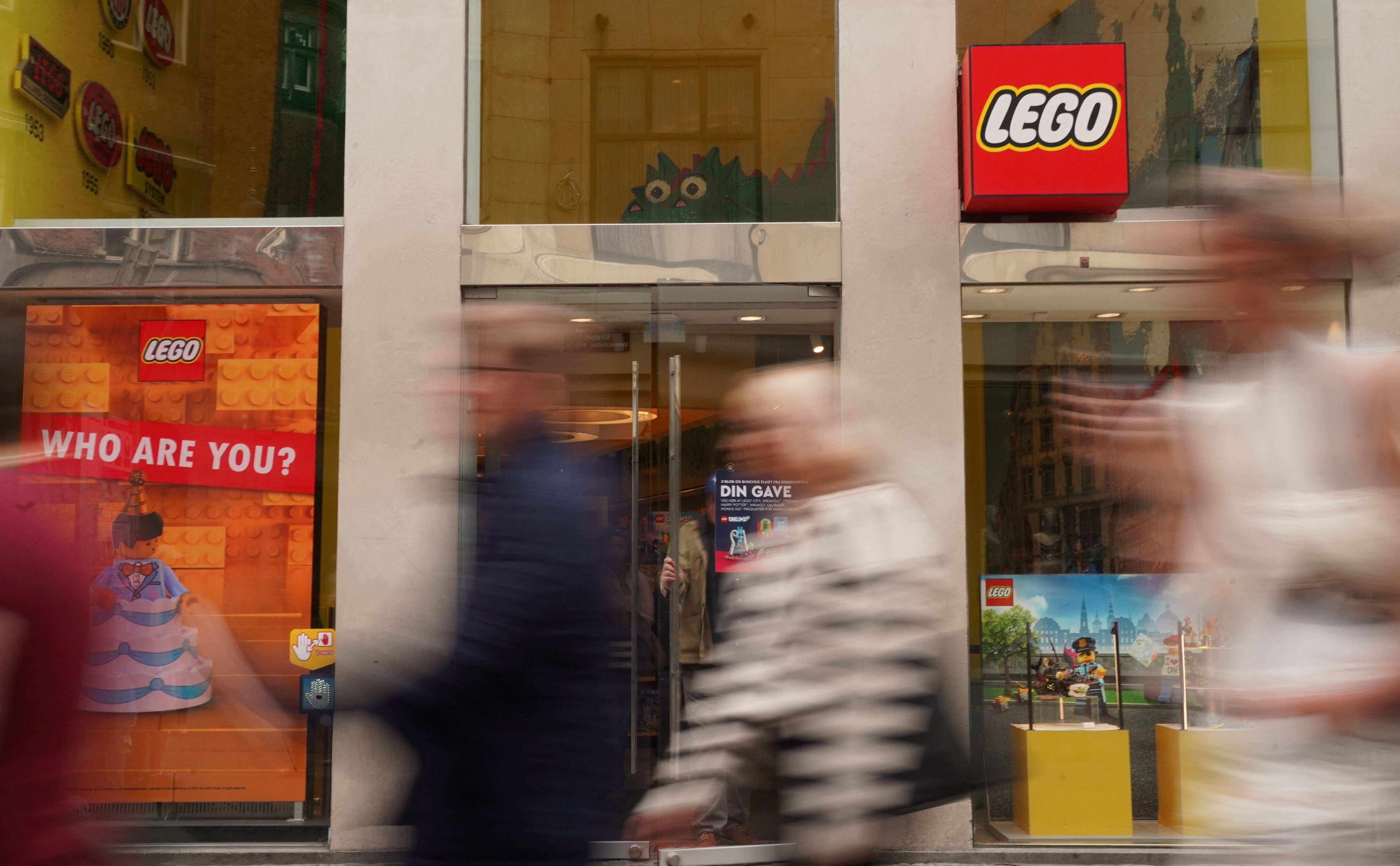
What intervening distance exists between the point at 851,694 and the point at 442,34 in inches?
229

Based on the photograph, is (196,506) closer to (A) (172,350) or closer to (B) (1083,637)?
(A) (172,350)

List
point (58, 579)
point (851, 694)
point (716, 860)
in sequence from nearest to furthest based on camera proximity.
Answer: point (58, 579), point (851, 694), point (716, 860)

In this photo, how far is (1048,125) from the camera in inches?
261

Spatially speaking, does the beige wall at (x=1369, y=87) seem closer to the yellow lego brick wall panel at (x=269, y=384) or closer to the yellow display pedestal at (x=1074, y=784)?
the yellow display pedestal at (x=1074, y=784)

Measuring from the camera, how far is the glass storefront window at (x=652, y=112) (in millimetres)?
7012

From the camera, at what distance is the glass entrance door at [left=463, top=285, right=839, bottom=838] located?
6918 millimetres

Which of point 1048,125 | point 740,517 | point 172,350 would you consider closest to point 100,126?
point 172,350

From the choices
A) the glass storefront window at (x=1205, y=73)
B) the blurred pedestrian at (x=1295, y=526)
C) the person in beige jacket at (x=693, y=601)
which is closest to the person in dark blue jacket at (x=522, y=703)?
the blurred pedestrian at (x=1295, y=526)

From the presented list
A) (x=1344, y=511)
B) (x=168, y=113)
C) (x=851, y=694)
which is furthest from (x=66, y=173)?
(x=1344, y=511)

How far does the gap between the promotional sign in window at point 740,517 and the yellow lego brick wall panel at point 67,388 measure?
3661 millimetres

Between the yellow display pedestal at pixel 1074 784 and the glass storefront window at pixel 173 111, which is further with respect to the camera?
the glass storefront window at pixel 173 111

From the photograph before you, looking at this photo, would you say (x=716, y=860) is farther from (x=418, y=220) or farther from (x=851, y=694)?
(x=851, y=694)

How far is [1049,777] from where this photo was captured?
667 centimetres

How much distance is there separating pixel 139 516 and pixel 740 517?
3.50 meters
